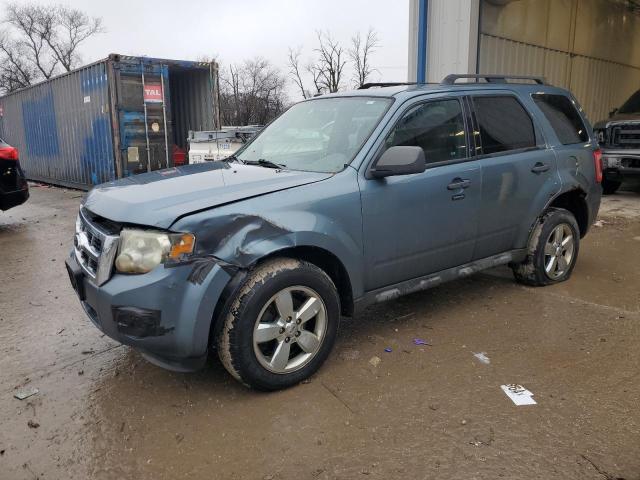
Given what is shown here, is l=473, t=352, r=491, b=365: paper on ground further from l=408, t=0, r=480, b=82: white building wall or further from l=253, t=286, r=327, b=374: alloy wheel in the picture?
l=408, t=0, r=480, b=82: white building wall

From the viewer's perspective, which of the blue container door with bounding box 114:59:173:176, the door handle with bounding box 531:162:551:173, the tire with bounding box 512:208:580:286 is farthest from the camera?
the blue container door with bounding box 114:59:173:176

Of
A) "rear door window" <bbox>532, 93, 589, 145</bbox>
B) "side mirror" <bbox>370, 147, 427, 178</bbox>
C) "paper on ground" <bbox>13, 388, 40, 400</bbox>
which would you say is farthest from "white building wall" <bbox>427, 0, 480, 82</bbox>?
"paper on ground" <bbox>13, 388, 40, 400</bbox>

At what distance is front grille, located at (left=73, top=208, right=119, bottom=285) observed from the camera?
2.89 meters

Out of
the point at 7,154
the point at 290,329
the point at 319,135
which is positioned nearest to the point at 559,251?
the point at 319,135

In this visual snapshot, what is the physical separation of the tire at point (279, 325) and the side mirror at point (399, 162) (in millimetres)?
754

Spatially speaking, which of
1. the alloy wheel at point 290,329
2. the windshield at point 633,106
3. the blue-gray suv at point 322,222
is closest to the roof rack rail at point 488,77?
the blue-gray suv at point 322,222

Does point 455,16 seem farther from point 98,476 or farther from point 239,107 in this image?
point 239,107

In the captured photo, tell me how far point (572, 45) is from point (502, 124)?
11.1 m

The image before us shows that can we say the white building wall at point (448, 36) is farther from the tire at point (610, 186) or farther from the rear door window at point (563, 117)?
the rear door window at point (563, 117)

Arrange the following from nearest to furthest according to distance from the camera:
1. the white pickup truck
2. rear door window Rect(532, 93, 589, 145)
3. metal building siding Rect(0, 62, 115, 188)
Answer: rear door window Rect(532, 93, 589, 145)
the white pickup truck
metal building siding Rect(0, 62, 115, 188)

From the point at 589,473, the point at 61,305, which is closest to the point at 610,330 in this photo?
the point at 589,473

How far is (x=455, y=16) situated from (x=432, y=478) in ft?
27.3

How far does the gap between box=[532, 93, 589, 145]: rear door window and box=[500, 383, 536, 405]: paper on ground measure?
8.43 ft

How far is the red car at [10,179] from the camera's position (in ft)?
25.9
